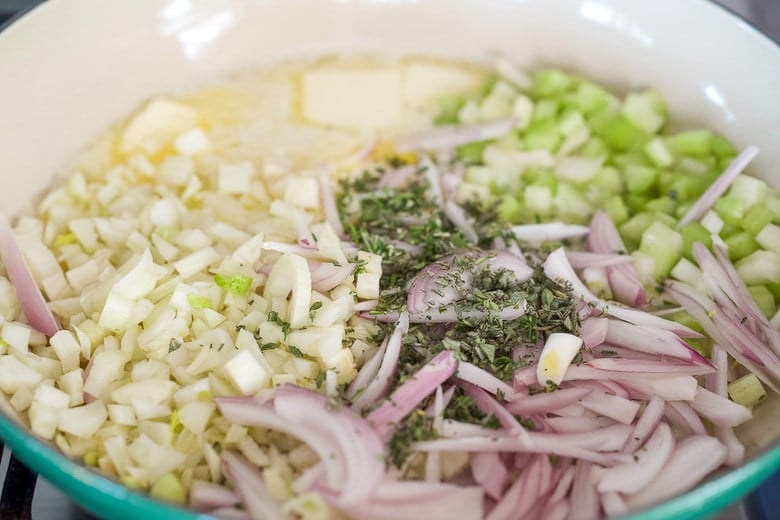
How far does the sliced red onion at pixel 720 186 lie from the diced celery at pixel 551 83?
0.53 meters

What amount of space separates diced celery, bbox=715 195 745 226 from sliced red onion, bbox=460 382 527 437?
784 mm

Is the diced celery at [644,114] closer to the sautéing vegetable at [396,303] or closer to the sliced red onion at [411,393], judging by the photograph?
the sautéing vegetable at [396,303]

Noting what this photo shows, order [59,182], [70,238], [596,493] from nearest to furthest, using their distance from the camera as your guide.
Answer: [596,493], [70,238], [59,182]

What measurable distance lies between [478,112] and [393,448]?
47.3 inches

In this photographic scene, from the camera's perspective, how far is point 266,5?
2.14 m

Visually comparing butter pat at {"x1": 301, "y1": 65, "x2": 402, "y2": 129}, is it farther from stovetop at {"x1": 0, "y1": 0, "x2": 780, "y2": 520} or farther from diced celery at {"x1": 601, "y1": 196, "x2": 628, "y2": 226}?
stovetop at {"x1": 0, "y1": 0, "x2": 780, "y2": 520}

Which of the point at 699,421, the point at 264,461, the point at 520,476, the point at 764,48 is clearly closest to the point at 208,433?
the point at 264,461

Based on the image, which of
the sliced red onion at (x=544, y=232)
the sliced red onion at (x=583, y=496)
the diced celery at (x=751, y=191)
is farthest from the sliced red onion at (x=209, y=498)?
the diced celery at (x=751, y=191)

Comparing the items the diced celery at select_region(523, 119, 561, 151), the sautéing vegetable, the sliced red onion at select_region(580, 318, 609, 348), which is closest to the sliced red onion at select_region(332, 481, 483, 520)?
the sautéing vegetable

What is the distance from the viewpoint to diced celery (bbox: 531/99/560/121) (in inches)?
82.3

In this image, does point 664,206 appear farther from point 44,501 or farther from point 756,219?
point 44,501

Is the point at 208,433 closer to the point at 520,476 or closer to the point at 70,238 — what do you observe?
the point at 520,476

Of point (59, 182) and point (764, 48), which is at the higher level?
point (764, 48)

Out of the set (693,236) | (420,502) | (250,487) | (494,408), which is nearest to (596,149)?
(693,236)
